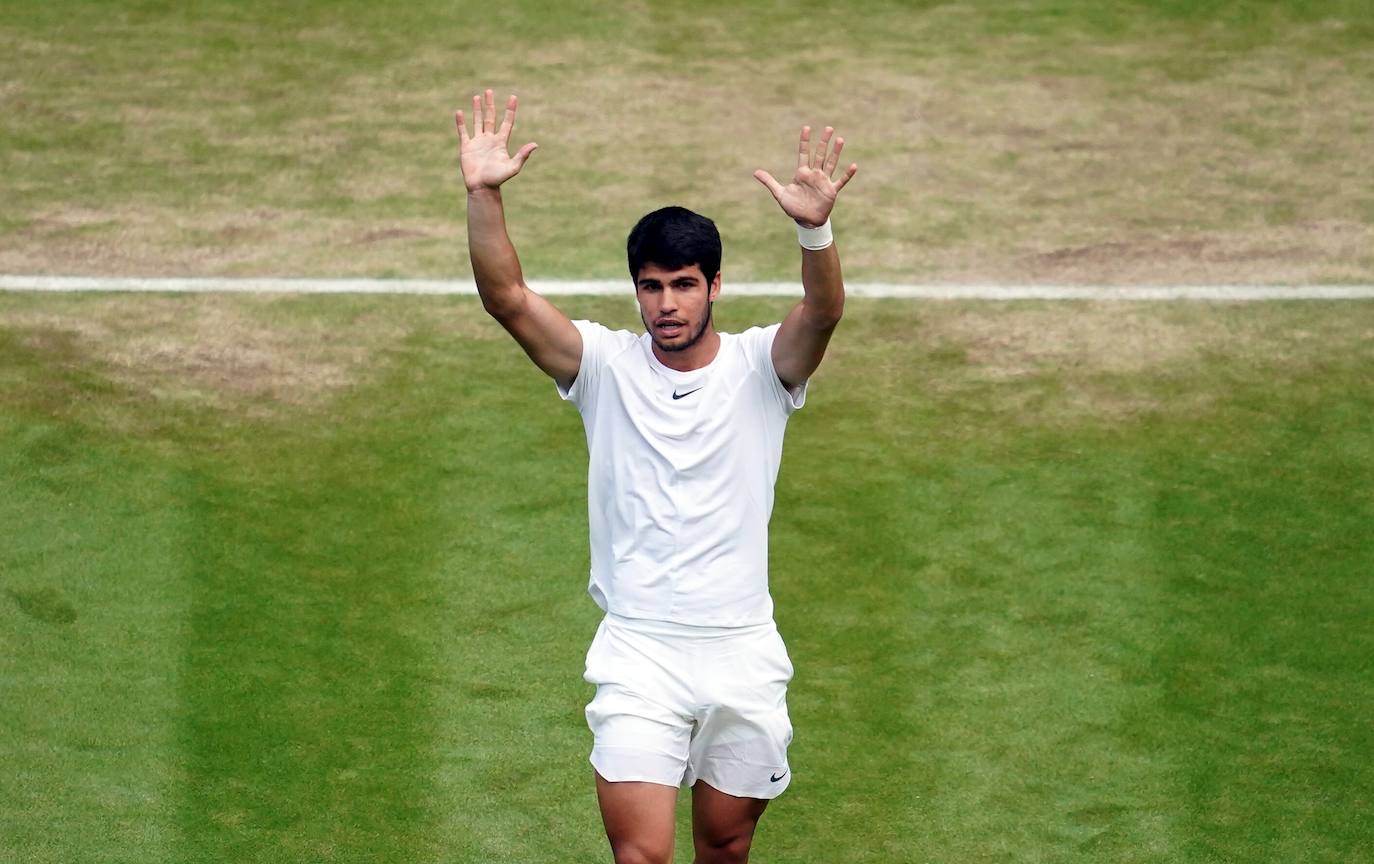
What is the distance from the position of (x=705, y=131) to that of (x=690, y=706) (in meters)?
7.38

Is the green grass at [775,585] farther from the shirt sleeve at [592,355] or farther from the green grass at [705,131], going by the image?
the shirt sleeve at [592,355]

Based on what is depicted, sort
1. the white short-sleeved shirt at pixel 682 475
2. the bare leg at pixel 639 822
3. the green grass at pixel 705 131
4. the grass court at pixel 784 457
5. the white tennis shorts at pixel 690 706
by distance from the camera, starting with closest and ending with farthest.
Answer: the bare leg at pixel 639 822
the white tennis shorts at pixel 690 706
the white short-sleeved shirt at pixel 682 475
the grass court at pixel 784 457
the green grass at pixel 705 131

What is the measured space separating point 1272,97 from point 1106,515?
17.9ft

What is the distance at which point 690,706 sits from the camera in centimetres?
632

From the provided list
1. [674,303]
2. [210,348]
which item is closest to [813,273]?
[674,303]

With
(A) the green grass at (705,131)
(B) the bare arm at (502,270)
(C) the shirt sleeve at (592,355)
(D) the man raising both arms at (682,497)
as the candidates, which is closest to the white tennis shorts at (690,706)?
(D) the man raising both arms at (682,497)

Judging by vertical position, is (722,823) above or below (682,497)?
below

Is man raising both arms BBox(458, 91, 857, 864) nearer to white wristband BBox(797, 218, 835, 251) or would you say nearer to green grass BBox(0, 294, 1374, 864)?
white wristband BBox(797, 218, 835, 251)

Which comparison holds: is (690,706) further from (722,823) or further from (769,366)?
(769,366)

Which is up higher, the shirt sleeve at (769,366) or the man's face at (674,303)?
the man's face at (674,303)

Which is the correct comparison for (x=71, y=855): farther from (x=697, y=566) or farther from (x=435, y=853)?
(x=697, y=566)

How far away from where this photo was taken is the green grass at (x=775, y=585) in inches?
300

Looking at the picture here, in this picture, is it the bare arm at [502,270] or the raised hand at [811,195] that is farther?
the bare arm at [502,270]

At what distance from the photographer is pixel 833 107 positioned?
13.4m
